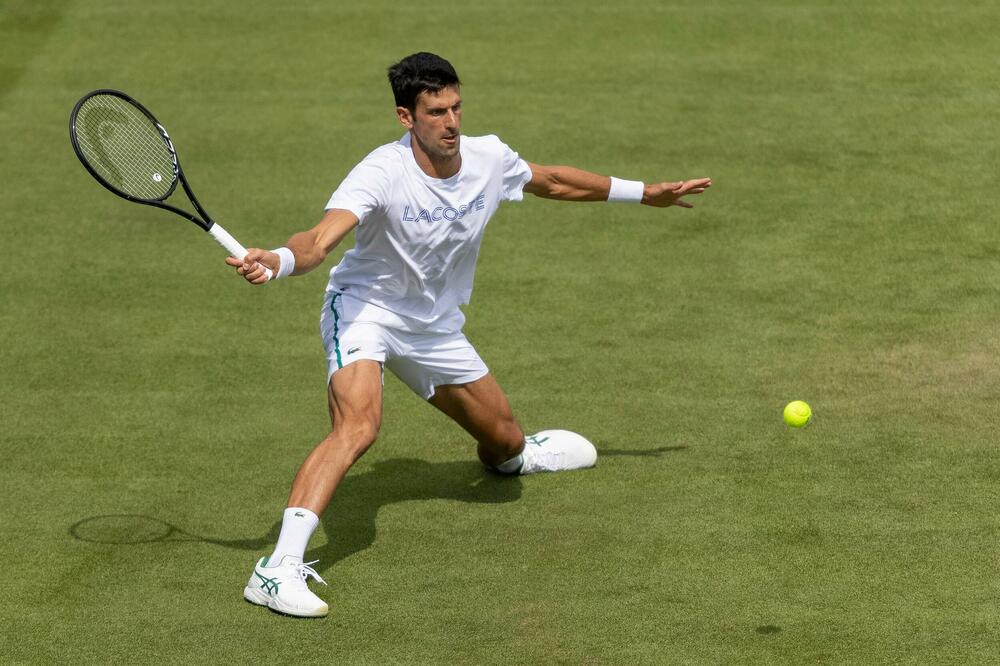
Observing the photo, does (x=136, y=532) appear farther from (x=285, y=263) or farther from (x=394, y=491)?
(x=285, y=263)

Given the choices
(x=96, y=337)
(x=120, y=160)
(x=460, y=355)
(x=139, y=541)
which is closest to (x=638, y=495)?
(x=460, y=355)

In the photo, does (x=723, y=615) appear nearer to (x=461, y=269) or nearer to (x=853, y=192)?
(x=461, y=269)

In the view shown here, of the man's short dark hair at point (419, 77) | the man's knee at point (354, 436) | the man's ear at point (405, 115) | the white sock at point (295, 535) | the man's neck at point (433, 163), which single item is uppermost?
the man's short dark hair at point (419, 77)

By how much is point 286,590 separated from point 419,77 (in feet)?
8.55

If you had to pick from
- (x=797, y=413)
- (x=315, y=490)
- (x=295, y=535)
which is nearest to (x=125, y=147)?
(x=315, y=490)

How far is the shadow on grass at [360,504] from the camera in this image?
785 cm

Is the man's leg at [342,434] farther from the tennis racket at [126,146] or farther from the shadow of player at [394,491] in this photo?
the tennis racket at [126,146]

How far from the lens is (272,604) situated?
7129mm

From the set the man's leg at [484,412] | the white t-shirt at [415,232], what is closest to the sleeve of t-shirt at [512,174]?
the white t-shirt at [415,232]

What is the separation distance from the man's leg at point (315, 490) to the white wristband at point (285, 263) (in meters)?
0.84

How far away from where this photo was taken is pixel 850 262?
35.9 feet

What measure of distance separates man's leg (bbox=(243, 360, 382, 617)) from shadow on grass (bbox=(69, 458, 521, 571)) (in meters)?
0.44

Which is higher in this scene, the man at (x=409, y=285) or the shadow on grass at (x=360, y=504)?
the man at (x=409, y=285)

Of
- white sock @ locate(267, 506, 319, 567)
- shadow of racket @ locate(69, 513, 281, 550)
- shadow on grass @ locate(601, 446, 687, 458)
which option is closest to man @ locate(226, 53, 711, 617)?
white sock @ locate(267, 506, 319, 567)
